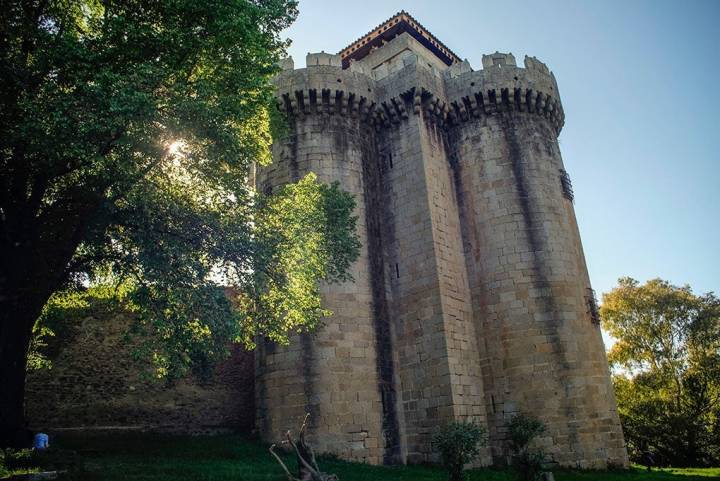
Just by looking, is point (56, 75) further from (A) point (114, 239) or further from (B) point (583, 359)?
(B) point (583, 359)

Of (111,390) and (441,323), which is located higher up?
(441,323)

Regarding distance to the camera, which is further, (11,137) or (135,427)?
(135,427)

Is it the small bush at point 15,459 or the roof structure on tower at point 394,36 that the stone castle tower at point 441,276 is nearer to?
the roof structure on tower at point 394,36

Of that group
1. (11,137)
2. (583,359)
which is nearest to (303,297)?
(11,137)

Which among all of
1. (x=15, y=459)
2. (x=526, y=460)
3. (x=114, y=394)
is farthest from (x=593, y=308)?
(x=15, y=459)

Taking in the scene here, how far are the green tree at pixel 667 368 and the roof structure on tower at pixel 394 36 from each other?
1774cm

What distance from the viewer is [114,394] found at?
1655cm

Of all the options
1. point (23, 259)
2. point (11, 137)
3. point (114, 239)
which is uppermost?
point (11, 137)

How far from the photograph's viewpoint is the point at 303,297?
1395 cm

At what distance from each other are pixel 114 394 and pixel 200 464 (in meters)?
5.30

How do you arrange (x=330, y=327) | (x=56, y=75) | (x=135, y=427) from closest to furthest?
(x=56, y=75)
(x=135, y=427)
(x=330, y=327)

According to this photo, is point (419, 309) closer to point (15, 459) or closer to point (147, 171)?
point (147, 171)

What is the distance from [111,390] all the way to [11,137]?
913 centimetres

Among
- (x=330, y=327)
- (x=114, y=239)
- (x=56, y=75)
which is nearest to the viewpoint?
(x=56, y=75)
